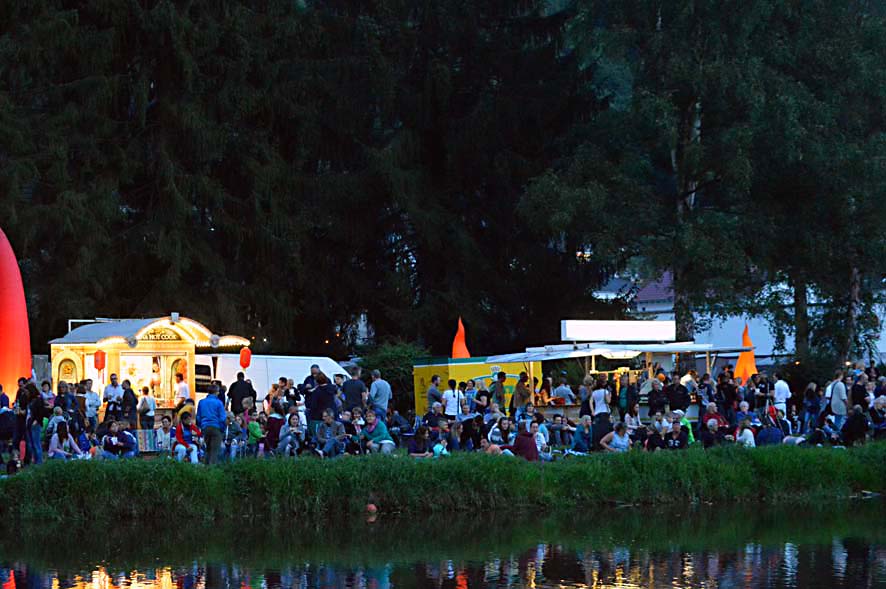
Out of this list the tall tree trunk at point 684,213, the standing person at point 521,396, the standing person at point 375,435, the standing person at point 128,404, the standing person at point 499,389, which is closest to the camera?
the standing person at point 375,435

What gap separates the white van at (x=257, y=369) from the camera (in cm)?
3447

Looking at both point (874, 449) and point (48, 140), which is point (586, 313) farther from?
point (874, 449)

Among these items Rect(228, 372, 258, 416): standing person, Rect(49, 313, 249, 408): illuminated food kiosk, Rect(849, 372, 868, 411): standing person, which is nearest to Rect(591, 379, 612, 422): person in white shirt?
Rect(849, 372, 868, 411): standing person

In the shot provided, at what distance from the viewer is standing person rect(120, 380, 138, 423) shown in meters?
27.9

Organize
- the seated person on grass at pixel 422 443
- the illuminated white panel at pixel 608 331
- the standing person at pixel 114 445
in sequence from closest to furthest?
the standing person at pixel 114 445
the seated person on grass at pixel 422 443
the illuminated white panel at pixel 608 331

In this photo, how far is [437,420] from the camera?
25.6m

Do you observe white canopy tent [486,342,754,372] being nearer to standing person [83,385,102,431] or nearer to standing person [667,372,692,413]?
standing person [667,372,692,413]

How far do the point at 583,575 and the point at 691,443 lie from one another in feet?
35.1

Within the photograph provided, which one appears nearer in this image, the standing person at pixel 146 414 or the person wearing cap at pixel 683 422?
the person wearing cap at pixel 683 422

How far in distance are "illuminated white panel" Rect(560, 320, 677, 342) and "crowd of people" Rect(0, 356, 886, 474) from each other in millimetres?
2030

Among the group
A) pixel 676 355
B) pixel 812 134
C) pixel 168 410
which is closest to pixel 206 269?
pixel 168 410

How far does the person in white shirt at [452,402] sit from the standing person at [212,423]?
6047 millimetres

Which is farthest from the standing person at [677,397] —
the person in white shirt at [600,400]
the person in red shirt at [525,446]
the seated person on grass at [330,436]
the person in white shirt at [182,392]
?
the person in white shirt at [182,392]

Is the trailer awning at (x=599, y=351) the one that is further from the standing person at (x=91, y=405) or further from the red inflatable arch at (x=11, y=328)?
the red inflatable arch at (x=11, y=328)
